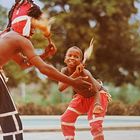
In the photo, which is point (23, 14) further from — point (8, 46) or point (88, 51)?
point (88, 51)

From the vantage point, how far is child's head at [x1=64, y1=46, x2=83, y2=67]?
1.46 m

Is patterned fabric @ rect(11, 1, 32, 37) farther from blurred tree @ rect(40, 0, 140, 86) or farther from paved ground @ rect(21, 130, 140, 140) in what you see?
paved ground @ rect(21, 130, 140, 140)

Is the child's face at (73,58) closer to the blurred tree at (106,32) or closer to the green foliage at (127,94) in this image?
the blurred tree at (106,32)

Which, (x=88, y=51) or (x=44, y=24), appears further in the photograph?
(x=88, y=51)

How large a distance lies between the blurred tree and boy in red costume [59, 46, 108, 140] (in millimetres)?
109

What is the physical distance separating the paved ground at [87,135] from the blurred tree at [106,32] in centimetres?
20

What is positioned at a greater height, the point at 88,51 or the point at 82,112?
the point at 88,51

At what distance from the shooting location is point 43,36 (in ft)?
4.84

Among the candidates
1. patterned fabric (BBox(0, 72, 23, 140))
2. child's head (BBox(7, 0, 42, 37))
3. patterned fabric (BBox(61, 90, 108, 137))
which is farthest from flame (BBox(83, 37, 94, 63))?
patterned fabric (BBox(0, 72, 23, 140))

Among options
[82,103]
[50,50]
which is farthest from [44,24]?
[82,103]

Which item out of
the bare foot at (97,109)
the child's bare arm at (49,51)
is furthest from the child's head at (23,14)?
the bare foot at (97,109)

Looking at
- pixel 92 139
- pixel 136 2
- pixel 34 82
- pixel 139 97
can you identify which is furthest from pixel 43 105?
pixel 136 2

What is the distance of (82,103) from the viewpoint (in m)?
1.50

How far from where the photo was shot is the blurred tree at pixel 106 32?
161 centimetres
